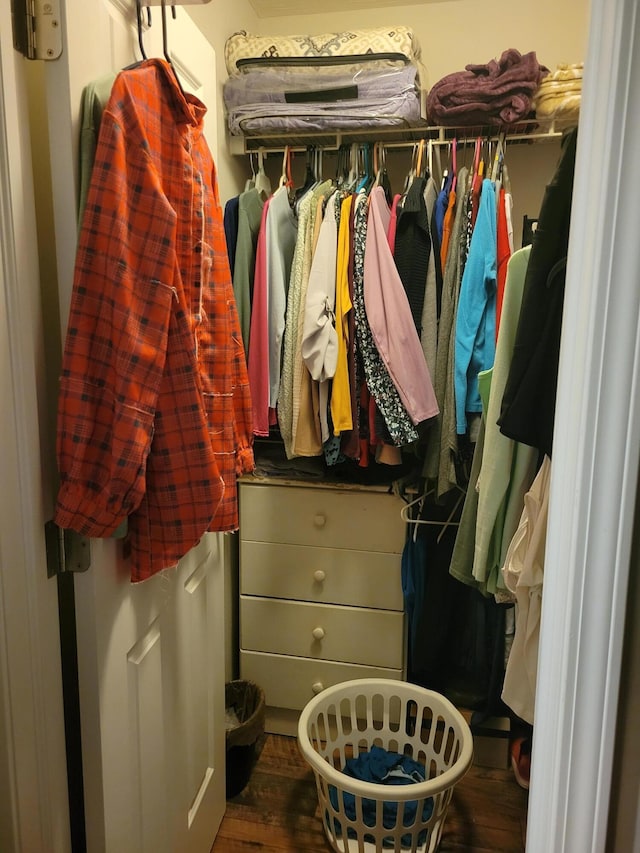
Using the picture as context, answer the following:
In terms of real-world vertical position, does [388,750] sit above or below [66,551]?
below

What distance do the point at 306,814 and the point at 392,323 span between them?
1434mm

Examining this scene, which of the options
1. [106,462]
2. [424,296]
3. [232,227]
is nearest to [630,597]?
[106,462]

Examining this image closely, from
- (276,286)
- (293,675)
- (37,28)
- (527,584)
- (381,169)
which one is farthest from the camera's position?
(293,675)

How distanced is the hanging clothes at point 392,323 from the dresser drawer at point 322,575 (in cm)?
52

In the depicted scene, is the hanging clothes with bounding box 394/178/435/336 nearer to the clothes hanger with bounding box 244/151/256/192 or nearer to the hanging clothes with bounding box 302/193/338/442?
the hanging clothes with bounding box 302/193/338/442

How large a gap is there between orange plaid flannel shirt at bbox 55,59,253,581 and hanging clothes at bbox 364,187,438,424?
844mm

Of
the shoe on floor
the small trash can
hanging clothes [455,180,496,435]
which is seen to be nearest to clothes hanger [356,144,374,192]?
hanging clothes [455,180,496,435]

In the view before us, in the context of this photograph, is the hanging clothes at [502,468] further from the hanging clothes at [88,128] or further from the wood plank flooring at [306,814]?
the wood plank flooring at [306,814]

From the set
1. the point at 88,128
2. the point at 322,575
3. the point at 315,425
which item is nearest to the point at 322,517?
the point at 322,575

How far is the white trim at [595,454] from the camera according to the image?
0.55 metres

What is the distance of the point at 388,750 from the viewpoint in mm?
1916

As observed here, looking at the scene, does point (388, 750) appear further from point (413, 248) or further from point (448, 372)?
point (413, 248)

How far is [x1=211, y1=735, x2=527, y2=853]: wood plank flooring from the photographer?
167cm

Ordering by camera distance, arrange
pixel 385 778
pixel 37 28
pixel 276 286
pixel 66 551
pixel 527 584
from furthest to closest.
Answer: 1. pixel 276 286
2. pixel 385 778
3. pixel 527 584
4. pixel 66 551
5. pixel 37 28
